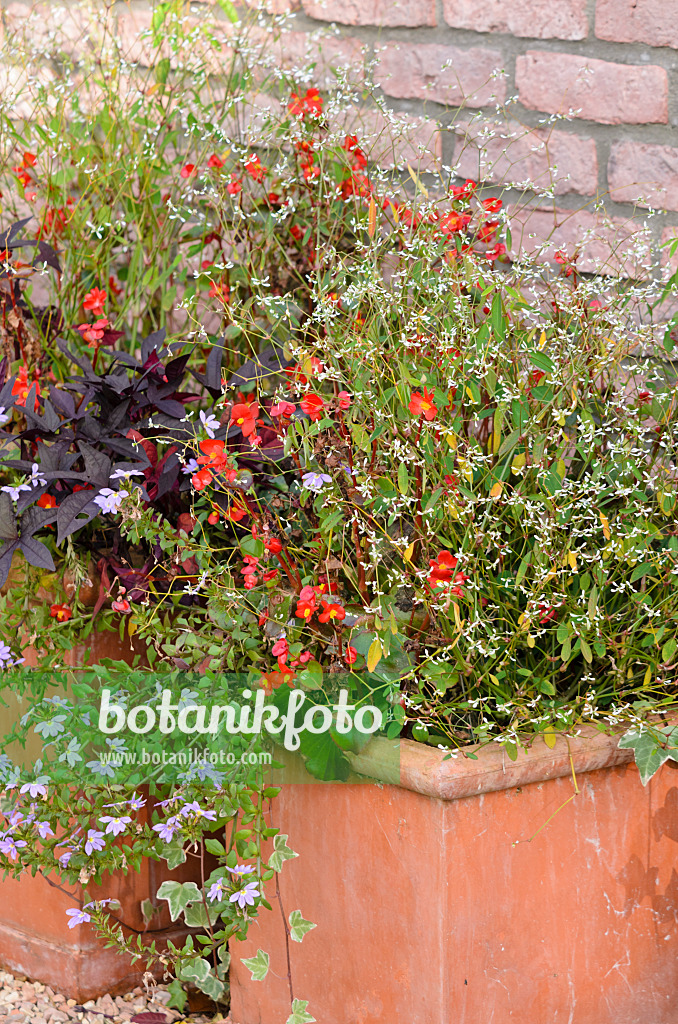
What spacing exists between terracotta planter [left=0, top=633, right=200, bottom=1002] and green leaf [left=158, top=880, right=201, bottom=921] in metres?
0.20

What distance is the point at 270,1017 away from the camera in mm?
1407

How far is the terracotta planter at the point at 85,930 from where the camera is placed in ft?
4.99

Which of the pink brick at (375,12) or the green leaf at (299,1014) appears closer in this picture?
the green leaf at (299,1014)

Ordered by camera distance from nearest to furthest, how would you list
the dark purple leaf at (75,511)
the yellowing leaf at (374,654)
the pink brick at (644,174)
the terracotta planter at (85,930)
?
1. the yellowing leaf at (374,654)
2. the dark purple leaf at (75,511)
3. the terracotta planter at (85,930)
4. the pink brick at (644,174)

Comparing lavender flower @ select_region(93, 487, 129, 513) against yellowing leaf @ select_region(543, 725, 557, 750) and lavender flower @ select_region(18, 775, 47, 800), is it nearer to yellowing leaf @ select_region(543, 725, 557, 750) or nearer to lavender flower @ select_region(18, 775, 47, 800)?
lavender flower @ select_region(18, 775, 47, 800)

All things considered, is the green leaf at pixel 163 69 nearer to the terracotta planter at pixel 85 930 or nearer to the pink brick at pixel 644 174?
the pink brick at pixel 644 174

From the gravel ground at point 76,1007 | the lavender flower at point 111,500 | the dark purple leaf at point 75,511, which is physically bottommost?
the gravel ground at point 76,1007

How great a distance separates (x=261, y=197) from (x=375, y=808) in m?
1.16

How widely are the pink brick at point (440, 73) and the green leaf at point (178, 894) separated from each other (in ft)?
4.72

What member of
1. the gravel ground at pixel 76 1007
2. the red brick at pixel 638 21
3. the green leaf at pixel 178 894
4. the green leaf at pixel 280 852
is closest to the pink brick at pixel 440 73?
the red brick at pixel 638 21

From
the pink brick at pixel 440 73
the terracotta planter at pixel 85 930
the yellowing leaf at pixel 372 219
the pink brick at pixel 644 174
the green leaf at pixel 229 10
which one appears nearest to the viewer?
the yellowing leaf at pixel 372 219

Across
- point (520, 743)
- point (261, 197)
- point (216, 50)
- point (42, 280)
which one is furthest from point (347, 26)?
point (520, 743)

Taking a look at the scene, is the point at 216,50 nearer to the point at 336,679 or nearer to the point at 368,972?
the point at 336,679

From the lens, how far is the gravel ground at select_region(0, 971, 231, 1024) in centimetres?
149
